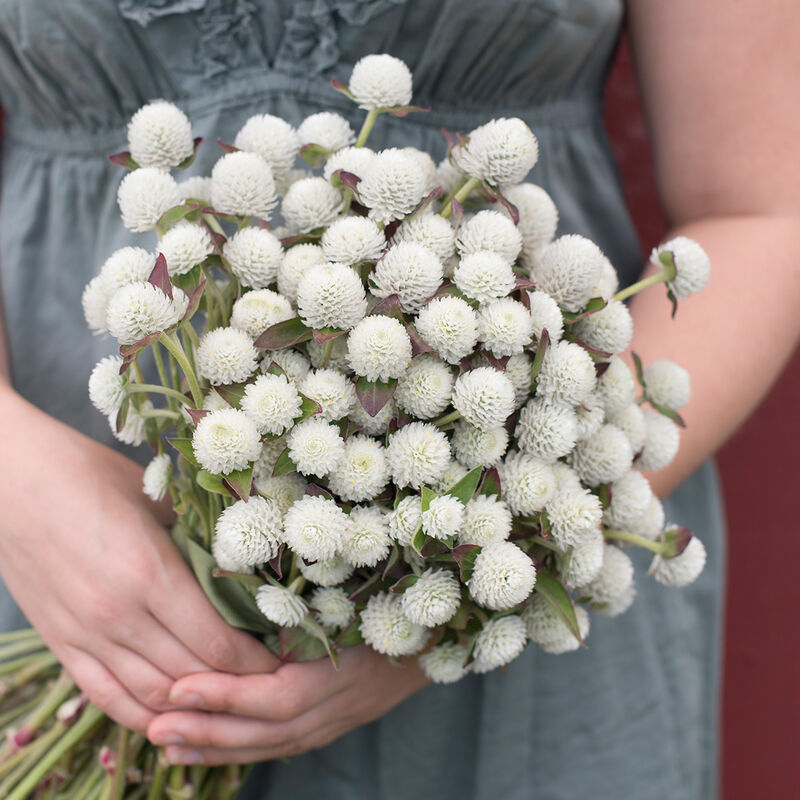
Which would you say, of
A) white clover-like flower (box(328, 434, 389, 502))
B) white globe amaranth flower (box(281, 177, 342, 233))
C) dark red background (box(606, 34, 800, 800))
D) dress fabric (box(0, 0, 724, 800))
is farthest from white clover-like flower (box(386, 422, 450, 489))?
dark red background (box(606, 34, 800, 800))

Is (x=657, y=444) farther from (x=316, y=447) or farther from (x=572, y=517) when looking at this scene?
(x=316, y=447)

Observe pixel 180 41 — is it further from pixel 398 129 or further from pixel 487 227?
pixel 487 227

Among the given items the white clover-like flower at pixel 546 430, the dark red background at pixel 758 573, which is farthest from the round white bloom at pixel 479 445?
the dark red background at pixel 758 573

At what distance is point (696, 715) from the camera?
29.0 inches

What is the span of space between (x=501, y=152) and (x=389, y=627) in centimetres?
24

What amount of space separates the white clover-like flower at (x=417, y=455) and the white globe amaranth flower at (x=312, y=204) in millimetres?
117

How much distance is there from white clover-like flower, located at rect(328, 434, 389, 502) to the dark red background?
863 millimetres

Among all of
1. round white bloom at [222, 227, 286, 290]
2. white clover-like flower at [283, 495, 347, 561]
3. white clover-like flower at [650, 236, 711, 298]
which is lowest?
white clover-like flower at [283, 495, 347, 561]

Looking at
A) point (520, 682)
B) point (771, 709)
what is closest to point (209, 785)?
point (520, 682)

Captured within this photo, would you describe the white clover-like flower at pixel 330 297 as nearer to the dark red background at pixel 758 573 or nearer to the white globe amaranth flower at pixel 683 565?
the white globe amaranth flower at pixel 683 565

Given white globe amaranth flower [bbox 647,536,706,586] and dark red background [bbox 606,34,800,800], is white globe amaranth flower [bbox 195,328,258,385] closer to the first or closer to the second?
white globe amaranth flower [bbox 647,536,706,586]

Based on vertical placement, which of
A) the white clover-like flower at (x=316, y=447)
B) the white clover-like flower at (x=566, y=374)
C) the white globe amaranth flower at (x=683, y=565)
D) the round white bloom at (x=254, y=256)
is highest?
the white clover-like flower at (x=566, y=374)

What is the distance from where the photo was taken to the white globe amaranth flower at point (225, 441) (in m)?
0.30

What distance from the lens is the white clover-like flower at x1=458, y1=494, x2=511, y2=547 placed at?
329mm
